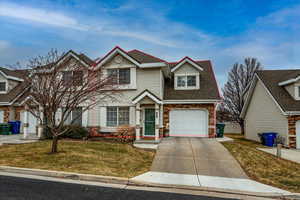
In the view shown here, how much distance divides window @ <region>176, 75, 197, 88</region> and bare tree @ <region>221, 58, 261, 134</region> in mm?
14346

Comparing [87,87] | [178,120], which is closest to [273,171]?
[178,120]

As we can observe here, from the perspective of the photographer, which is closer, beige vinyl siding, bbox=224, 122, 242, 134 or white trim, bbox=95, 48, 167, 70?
white trim, bbox=95, 48, 167, 70

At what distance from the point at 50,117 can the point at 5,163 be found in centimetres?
245

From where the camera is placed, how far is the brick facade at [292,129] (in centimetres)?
1350

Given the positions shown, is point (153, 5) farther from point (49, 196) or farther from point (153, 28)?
point (49, 196)

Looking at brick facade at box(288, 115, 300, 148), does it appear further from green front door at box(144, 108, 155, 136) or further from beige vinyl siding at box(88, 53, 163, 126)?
green front door at box(144, 108, 155, 136)

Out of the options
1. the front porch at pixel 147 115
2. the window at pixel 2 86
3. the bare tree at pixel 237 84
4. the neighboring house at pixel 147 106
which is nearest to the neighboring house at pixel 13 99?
the window at pixel 2 86

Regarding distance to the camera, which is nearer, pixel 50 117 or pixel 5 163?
pixel 5 163

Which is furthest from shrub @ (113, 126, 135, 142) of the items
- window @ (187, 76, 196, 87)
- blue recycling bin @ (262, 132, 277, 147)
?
blue recycling bin @ (262, 132, 277, 147)

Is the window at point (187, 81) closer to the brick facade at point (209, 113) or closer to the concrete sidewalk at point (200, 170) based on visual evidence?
the brick facade at point (209, 113)

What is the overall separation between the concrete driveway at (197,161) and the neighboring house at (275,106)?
7161 millimetres

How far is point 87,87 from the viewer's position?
29.5 feet

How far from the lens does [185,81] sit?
15750 millimetres

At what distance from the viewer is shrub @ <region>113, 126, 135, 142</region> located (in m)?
13.2
